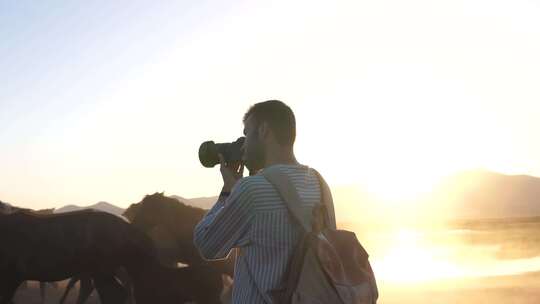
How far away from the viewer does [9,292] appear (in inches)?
319

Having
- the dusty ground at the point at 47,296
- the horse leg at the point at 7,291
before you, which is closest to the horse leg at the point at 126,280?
the horse leg at the point at 7,291

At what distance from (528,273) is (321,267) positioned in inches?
715

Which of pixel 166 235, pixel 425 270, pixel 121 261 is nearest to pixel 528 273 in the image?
pixel 425 270

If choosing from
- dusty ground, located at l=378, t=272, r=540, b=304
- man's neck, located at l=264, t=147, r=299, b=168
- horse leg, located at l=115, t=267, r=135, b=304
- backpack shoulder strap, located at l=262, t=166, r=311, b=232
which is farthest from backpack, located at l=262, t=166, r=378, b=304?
dusty ground, located at l=378, t=272, r=540, b=304

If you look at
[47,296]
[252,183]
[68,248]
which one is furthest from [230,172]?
[47,296]

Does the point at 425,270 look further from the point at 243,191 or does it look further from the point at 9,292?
the point at 243,191

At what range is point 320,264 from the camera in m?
2.49

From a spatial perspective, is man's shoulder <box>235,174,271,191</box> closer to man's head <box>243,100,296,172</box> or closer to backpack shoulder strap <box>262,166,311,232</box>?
backpack shoulder strap <box>262,166,311,232</box>

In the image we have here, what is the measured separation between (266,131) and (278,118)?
3.0 inches

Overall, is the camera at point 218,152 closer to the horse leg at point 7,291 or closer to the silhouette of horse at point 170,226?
the horse leg at point 7,291

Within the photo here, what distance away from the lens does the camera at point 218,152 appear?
3008 millimetres

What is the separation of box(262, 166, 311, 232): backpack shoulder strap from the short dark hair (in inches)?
9.5

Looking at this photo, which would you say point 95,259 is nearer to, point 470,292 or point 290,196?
point 290,196

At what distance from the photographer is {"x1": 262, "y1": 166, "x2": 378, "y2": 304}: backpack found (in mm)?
2477
